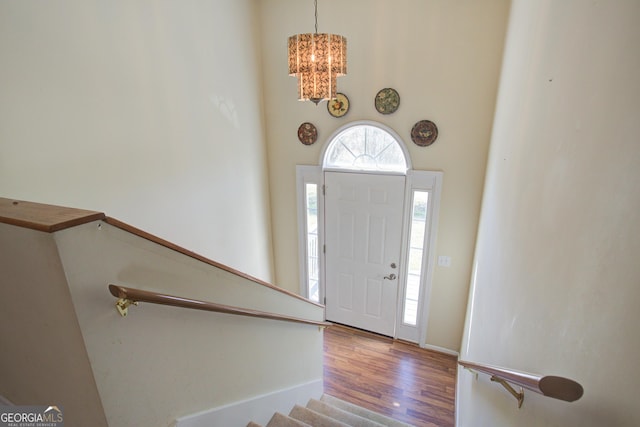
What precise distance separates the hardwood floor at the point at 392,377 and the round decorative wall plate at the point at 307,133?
7.73ft

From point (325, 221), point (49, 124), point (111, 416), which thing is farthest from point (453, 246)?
point (49, 124)

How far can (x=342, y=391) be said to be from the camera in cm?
306

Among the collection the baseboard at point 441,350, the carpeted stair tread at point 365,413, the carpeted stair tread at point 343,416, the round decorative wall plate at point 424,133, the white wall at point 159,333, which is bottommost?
the baseboard at point 441,350

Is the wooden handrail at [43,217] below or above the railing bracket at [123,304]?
above

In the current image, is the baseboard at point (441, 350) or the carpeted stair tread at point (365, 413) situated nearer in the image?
the carpeted stair tread at point (365, 413)

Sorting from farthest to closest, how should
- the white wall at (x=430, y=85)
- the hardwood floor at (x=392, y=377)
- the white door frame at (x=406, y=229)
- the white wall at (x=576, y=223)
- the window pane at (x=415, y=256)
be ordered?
the window pane at (x=415, y=256), the white door frame at (x=406, y=229), the hardwood floor at (x=392, y=377), the white wall at (x=430, y=85), the white wall at (x=576, y=223)

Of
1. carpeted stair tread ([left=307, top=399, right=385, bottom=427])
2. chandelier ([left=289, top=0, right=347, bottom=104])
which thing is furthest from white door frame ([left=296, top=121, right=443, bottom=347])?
carpeted stair tread ([left=307, top=399, right=385, bottom=427])

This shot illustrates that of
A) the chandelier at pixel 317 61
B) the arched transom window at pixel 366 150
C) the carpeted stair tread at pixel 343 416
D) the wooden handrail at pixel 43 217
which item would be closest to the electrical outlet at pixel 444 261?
the arched transom window at pixel 366 150

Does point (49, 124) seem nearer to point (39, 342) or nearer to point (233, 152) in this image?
point (39, 342)

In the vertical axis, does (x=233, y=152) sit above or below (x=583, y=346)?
above

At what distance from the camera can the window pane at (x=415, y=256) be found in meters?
3.21

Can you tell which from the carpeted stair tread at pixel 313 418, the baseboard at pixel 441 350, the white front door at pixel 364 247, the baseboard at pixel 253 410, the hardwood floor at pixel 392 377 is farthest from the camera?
the baseboard at pixel 441 350

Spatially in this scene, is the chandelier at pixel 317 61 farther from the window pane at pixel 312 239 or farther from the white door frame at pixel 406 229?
the window pane at pixel 312 239

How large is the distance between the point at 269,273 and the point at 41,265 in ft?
10.9
